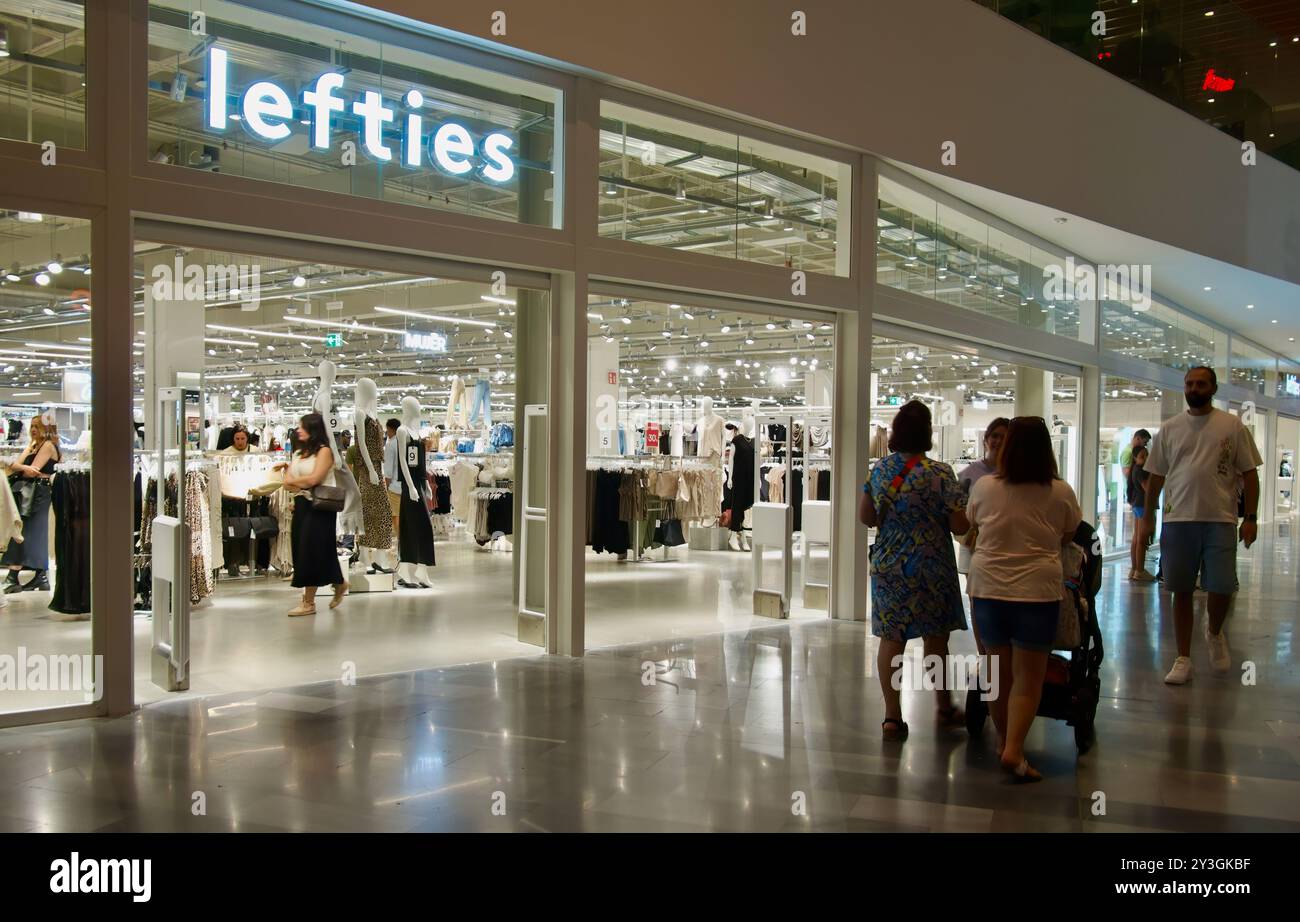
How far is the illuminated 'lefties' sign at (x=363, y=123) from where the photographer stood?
15.6ft

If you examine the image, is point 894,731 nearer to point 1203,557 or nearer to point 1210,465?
point 1203,557

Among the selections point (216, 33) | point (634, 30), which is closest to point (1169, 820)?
point (634, 30)

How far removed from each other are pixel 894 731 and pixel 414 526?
5290 millimetres

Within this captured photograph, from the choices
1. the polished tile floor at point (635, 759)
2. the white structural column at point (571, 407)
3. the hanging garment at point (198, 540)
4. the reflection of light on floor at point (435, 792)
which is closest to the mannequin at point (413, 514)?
the hanging garment at point (198, 540)

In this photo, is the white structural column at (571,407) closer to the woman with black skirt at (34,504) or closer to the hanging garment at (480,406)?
the woman with black skirt at (34,504)

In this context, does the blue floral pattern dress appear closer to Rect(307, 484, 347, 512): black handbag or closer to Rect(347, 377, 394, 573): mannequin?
Rect(307, 484, 347, 512): black handbag

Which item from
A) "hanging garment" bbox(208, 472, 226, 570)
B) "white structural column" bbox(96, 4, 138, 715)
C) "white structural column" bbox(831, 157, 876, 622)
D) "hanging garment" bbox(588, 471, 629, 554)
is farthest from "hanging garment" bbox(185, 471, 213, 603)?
"white structural column" bbox(831, 157, 876, 622)

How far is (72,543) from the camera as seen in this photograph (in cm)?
483

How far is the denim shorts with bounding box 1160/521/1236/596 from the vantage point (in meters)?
5.26

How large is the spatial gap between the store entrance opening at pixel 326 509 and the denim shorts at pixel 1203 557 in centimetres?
371

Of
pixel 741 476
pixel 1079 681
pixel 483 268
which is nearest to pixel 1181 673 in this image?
pixel 1079 681

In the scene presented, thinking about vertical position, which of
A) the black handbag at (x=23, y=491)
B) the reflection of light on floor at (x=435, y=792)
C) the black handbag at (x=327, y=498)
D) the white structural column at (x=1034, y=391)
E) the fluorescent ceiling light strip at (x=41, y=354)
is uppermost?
the white structural column at (x=1034, y=391)

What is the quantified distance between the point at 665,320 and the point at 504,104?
12.8 metres
